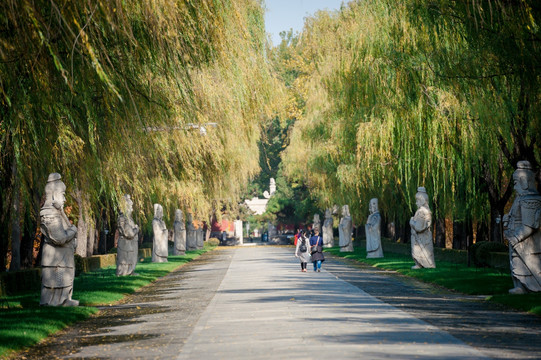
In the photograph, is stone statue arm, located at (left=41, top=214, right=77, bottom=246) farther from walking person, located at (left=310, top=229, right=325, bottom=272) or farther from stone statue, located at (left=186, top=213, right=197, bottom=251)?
stone statue, located at (left=186, top=213, right=197, bottom=251)

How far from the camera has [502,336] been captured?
11000 millimetres

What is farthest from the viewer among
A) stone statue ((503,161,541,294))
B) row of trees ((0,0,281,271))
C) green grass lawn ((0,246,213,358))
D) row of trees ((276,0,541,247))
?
stone statue ((503,161,541,294))

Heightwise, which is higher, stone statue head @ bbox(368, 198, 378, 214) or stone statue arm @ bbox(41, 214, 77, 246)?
stone statue head @ bbox(368, 198, 378, 214)

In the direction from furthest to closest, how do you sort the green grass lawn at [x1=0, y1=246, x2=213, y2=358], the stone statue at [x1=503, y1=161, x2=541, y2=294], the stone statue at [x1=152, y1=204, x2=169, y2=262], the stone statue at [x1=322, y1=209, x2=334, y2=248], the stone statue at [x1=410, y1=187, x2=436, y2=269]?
the stone statue at [x1=322, y1=209, x2=334, y2=248] < the stone statue at [x1=152, y1=204, x2=169, y2=262] < the stone statue at [x1=410, y1=187, x2=436, y2=269] < the stone statue at [x1=503, y1=161, x2=541, y2=294] < the green grass lawn at [x1=0, y1=246, x2=213, y2=358]

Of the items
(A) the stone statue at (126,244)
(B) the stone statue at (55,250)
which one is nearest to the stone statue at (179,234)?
(A) the stone statue at (126,244)

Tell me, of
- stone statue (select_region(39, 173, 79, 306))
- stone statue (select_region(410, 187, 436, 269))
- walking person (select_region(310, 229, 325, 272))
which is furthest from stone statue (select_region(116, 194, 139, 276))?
stone statue (select_region(39, 173, 79, 306))

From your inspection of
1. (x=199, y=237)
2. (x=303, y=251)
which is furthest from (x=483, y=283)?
(x=199, y=237)

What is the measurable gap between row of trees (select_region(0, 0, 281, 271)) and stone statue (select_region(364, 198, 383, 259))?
17.8 metres

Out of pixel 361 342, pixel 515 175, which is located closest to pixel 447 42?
pixel 515 175

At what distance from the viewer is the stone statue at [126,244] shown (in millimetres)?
28500

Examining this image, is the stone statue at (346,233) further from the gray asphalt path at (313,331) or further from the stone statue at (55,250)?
the stone statue at (55,250)

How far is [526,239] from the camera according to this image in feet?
57.3

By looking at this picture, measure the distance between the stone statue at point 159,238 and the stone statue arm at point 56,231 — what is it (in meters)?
23.9

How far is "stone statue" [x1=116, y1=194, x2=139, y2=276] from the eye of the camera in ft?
93.5
